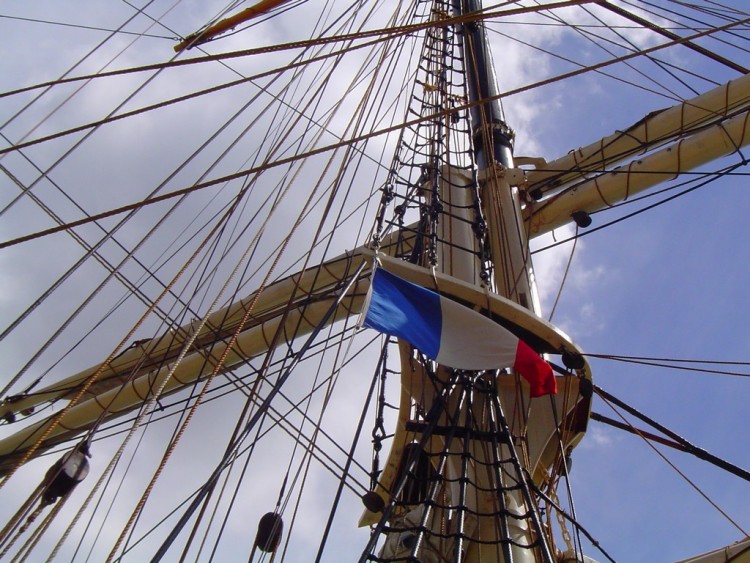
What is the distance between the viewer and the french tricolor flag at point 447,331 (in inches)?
157

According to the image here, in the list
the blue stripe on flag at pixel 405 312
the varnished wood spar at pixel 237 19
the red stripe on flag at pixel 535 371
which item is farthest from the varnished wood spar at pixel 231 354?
the varnished wood spar at pixel 237 19

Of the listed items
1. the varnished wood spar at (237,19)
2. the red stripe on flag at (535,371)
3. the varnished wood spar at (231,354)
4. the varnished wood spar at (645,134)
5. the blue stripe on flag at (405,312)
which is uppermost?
the varnished wood spar at (645,134)

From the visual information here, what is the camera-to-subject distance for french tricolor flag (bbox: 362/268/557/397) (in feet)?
13.1

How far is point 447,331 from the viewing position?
4137 millimetres

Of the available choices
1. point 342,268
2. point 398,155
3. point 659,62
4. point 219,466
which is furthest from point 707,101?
point 219,466

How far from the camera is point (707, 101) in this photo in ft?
25.2

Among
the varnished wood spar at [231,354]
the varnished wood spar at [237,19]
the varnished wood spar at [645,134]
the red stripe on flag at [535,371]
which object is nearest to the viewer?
the red stripe on flag at [535,371]

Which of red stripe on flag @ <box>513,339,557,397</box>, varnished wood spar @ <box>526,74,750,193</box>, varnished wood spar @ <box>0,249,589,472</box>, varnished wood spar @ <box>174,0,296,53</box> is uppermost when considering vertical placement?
varnished wood spar @ <box>526,74,750,193</box>

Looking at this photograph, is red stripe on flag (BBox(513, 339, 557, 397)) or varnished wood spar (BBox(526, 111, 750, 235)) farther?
varnished wood spar (BBox(526, 111, 750, 235))

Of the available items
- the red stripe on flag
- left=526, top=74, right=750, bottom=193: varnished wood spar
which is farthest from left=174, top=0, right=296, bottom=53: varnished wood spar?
the red stripe on flag

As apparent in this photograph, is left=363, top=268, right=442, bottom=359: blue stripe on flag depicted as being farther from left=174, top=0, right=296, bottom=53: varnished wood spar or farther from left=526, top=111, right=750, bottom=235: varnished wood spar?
Answer: left=526, top=111, right=750, bottom=235: varnished wood spar

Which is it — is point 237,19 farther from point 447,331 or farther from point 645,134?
point 645,134

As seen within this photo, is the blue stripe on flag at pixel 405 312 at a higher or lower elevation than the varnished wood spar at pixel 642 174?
lower

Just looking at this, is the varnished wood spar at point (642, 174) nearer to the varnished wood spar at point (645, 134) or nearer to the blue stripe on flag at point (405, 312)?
the varnished wood spar at point (645, 134)
